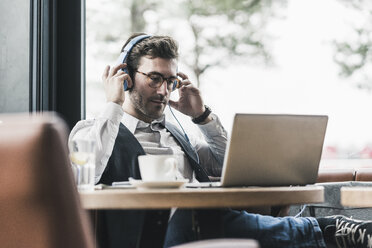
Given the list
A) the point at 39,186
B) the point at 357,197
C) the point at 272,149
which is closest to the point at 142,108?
the point at 272,149

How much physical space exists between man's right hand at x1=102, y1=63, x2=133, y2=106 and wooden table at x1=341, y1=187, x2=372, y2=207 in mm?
1126

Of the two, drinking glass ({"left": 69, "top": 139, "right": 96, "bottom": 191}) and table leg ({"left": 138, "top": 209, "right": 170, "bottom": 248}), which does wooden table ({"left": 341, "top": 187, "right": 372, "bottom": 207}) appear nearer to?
table leg ({"left": 138, "top": 209, "right": 170, "bottom": 248})

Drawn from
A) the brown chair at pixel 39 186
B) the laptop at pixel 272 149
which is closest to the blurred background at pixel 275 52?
the laptop at pixel 272 149

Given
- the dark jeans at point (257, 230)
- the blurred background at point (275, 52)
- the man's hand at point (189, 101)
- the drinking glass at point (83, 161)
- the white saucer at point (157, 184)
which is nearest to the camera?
the white saucer at point (157, 184)

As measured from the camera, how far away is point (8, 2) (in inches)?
101

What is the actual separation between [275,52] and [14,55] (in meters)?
1.85

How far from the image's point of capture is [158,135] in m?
2.44

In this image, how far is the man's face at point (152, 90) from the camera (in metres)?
2.38

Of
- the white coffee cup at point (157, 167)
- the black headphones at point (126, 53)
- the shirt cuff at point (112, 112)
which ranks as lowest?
the white coffee cup at point (157, 167)

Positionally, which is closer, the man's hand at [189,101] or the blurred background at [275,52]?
the man's hand at [189,101]

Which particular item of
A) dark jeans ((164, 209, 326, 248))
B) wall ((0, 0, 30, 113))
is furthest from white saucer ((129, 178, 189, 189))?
wall ((0, 0, 30, 113))

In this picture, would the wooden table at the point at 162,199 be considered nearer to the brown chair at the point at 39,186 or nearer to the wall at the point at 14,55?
the brown chair at the point at 39,186

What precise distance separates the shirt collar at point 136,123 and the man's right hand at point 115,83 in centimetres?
21

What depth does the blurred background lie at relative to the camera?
3615 millimetres
